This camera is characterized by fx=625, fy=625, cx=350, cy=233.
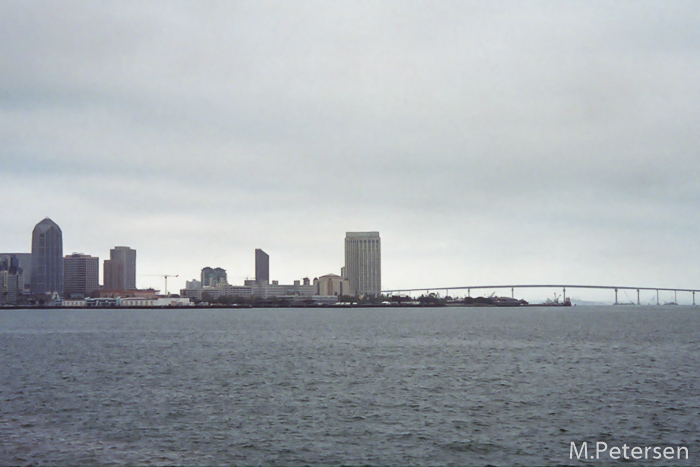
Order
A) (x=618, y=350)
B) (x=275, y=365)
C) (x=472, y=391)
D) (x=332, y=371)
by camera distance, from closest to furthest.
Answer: (x=472, y=391) < (x=332, y=371) < (x=275, y=365) < (x=618, y=350)

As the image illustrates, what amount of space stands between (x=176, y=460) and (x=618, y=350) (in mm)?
64665

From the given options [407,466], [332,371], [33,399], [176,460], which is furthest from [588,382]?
[33,399]

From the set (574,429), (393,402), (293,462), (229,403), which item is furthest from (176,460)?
(574,429)

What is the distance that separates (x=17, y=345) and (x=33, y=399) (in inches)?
2255

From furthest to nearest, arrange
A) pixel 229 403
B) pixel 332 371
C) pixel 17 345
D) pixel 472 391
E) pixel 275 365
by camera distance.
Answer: pixel 17 345 < pixel 275 365 < pixel 332 371 < pixel 472 391 < pixel 229 403

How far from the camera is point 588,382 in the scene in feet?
162

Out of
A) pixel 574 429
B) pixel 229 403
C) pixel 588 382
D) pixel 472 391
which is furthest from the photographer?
pixel 588 382

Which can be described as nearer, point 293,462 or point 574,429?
point 293,462

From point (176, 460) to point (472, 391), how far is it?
24001 mm

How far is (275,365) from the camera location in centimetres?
6194

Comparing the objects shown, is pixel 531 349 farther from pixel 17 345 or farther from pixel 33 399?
pixel 17 345

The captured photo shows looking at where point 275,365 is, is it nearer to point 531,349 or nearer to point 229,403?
point 229,403

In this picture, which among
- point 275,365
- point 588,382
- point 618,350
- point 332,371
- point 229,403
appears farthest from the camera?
point 618,350

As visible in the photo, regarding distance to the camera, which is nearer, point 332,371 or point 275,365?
point 332,371
